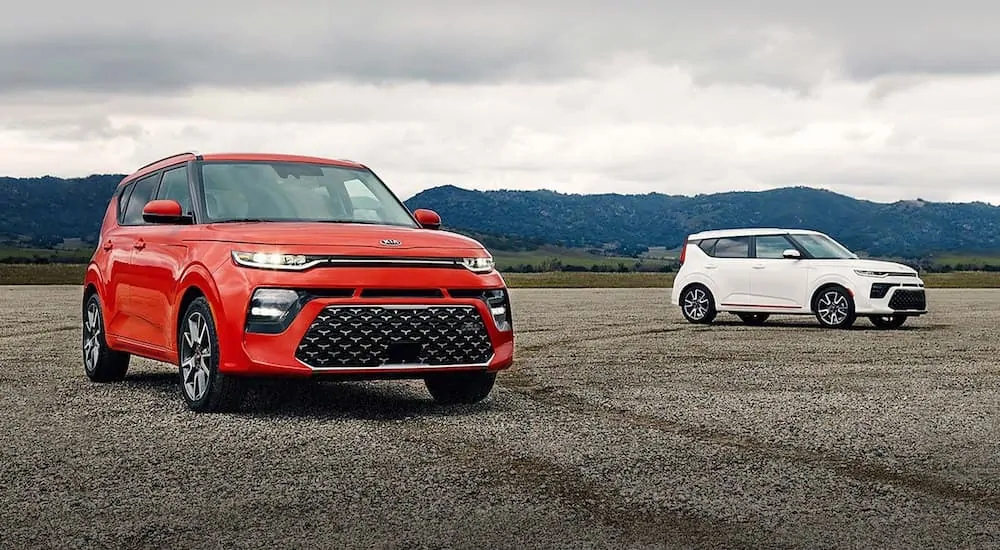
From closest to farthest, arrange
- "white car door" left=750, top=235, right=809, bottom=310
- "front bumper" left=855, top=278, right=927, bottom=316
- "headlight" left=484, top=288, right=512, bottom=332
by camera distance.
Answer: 1. "headlight" left=484, top=288, right=512, bottom=332
2. "front bumper" left=855, top=278, right=927, bottom=316
3. "white car door" left=750, top=235, right=809, bottom=310

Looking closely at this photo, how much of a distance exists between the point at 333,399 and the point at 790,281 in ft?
40.1

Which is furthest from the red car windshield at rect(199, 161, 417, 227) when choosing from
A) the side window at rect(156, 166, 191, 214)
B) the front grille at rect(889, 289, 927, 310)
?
the front grille at rect(889, 289, 927, 310)

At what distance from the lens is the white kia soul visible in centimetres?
2048

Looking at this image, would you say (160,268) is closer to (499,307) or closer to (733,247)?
(499,307)

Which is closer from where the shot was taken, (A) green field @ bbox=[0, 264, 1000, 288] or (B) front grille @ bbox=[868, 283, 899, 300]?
(B) front grille @ bbox=[868, 283, 899, 300]

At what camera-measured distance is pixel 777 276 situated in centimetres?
2106

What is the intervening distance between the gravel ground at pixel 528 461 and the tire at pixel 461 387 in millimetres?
177

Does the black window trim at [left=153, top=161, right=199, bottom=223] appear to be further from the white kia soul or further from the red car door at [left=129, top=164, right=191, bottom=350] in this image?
the white kia soul

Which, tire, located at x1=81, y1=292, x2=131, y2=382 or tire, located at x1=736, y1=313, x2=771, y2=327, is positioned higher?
tire, located at x1=81, y1=292, x2=131, y2=382

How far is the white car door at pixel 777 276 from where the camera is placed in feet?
68.6

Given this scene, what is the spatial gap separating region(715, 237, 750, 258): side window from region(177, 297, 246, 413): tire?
13.5 meters

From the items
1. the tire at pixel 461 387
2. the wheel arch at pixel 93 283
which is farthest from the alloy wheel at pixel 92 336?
the tire at pixel 461 387

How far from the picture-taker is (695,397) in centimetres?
1056

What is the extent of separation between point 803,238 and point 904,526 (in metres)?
16.2
